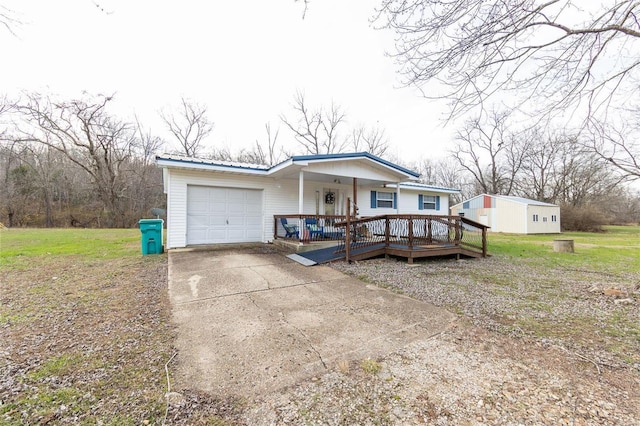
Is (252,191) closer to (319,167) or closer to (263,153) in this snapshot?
(319,167)

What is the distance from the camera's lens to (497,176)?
1260 inches

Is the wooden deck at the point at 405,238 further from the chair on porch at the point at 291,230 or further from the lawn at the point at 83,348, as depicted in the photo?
the lawn at the point at 83,348

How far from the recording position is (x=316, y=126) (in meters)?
25.7

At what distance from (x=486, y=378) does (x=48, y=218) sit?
2940 centimetres

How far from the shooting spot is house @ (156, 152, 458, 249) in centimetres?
852

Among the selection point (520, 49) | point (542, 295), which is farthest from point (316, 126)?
point (542, 295)

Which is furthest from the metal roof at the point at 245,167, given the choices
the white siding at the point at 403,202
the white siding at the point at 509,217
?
the white siding at the point at 509,217

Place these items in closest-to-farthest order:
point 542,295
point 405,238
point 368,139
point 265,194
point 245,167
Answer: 1. point 542,295
2. point 405,238
3. point 245,167
4. point 265,194
5. point 368,139

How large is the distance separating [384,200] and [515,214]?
14521mm

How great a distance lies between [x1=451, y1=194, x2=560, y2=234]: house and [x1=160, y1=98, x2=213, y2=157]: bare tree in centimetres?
2632

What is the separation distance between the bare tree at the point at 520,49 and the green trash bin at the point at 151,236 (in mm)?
7893

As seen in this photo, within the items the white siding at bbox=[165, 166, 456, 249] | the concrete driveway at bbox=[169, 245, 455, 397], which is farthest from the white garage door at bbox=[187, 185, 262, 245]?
the concrete driveway at bbox=[169, 245, 455, 397]

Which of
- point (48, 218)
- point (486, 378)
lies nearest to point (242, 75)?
point (486, 378)

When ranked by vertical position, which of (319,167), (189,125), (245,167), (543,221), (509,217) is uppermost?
(189,125)
